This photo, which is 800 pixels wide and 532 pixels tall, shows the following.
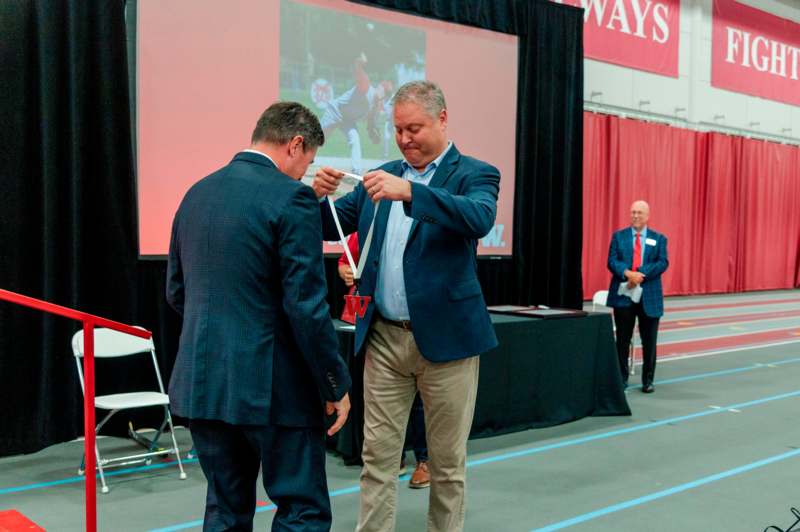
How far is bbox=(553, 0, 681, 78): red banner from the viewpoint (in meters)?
10.9

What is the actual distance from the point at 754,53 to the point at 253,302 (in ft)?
47.3

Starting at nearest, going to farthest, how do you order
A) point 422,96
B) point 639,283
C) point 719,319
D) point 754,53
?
point 422,96
point 639,283
point 719,319
point 754,53

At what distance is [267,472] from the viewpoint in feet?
6.36

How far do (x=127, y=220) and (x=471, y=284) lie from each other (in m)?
3.09

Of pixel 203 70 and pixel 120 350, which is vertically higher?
pixel 203 70

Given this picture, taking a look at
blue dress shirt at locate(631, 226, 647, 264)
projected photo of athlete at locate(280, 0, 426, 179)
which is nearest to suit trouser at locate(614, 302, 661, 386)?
blue dress shirt at locate(631, 226, 647, 264)

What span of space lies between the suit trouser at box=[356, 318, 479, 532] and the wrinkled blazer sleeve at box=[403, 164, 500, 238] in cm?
44

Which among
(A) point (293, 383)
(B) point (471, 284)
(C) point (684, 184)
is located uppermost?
(C) point (684, 184)

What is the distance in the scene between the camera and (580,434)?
4938mm

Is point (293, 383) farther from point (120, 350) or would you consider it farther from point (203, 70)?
point (203, 70)

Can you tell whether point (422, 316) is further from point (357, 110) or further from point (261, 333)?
point (357, 110)

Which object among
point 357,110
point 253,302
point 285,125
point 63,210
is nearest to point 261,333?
point 253,302

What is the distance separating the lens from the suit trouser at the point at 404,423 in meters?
2.54

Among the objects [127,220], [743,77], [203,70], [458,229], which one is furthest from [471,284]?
[743,77]
